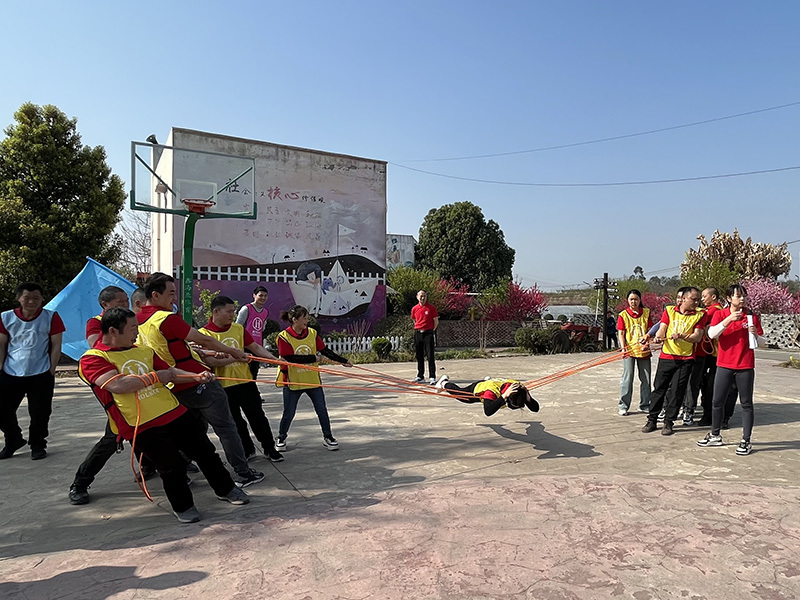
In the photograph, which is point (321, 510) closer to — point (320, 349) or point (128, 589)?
point (128, 589)

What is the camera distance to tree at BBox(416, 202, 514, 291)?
122ft

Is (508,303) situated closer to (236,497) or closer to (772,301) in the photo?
(772,301)

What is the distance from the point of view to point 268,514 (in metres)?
3.76

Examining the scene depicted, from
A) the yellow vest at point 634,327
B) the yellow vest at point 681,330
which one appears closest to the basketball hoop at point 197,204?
the yellow vest at point 634,327

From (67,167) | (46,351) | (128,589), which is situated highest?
(67,167)

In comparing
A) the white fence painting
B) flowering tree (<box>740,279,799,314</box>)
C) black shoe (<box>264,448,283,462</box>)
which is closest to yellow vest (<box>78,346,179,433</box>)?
black shoe (<box>264,448,283,462</box>)

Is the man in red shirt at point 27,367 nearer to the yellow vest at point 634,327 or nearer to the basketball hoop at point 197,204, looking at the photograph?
the basketball hoop at point 197,204

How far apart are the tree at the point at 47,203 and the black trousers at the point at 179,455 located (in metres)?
11.5

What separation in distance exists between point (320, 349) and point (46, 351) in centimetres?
277

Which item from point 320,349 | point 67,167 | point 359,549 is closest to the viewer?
point 359,549

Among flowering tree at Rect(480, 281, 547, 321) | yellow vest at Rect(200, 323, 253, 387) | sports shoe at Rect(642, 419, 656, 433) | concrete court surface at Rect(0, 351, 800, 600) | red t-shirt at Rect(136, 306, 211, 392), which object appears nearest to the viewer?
concrete court surface at Rect(0, 351, 800, 600)

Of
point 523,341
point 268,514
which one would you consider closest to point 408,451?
point 268,514

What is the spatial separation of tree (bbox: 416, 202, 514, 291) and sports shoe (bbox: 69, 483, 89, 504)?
3354 cm

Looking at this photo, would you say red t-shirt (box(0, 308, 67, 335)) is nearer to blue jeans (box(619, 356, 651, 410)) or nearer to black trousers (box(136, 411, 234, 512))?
black trousers (box(136, 411, 234, 512))
